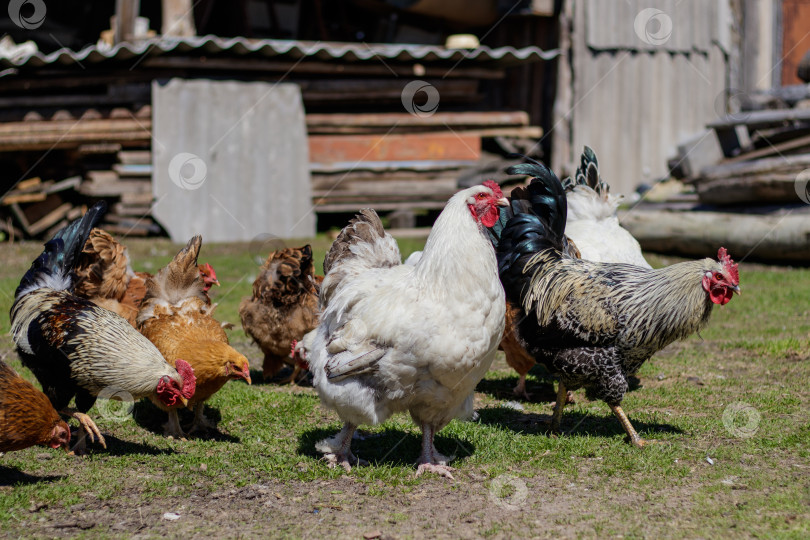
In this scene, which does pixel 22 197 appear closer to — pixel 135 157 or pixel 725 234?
pixel 135 157

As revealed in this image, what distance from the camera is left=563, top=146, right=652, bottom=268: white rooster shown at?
7617 mm

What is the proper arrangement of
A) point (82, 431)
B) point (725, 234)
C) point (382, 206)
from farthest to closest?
point (382, 206) → point (725, 234) → point (82, 431)

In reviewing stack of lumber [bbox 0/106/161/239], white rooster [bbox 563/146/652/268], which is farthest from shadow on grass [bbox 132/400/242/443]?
stack of lumber [bbox 0/106/161/239]

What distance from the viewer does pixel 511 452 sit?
588cm

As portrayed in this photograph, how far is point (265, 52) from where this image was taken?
47.6ft

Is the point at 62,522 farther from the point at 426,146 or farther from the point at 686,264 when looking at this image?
the point at 426,146

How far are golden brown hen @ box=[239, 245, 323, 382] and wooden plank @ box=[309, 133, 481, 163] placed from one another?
8545 mm

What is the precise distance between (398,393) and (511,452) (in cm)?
118

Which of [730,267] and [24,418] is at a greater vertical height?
[730,267]

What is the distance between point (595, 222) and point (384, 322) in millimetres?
3650

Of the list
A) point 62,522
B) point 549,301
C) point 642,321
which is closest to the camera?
point 62,522

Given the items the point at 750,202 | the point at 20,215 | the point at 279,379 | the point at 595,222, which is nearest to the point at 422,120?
the point at 750,202

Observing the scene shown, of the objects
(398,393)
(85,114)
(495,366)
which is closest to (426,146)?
(85,114)

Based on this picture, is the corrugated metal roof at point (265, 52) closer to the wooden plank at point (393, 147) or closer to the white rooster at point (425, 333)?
the wooden plank at point (393, 147)
